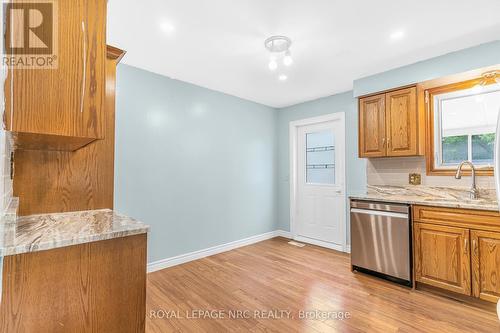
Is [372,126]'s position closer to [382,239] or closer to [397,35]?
[397,35]

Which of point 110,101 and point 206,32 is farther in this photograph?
point 206,32

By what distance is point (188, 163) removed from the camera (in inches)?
134

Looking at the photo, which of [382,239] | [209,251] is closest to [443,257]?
[382,239]

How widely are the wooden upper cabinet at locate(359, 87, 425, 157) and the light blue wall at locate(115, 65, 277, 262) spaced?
1.87 m

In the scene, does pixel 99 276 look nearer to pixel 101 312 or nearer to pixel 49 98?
pixel 101 312

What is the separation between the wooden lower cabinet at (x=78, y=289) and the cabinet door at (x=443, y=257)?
259 centimetres

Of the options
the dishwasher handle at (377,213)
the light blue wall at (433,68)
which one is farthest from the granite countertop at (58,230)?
the light blue wall at (433,68)

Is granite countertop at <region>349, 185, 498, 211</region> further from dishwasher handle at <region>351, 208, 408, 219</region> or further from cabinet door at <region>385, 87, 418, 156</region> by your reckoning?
cabinet door at <region>385, 87, 418, 156</region>

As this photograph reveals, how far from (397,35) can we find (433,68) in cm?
79

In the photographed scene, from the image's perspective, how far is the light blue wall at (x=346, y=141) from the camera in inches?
144

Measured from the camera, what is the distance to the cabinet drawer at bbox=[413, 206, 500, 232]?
2.12m

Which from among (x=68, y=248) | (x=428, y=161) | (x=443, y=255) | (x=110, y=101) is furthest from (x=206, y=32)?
(x=443, y=255)

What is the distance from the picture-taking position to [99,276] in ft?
3.79

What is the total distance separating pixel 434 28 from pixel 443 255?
2.11m
